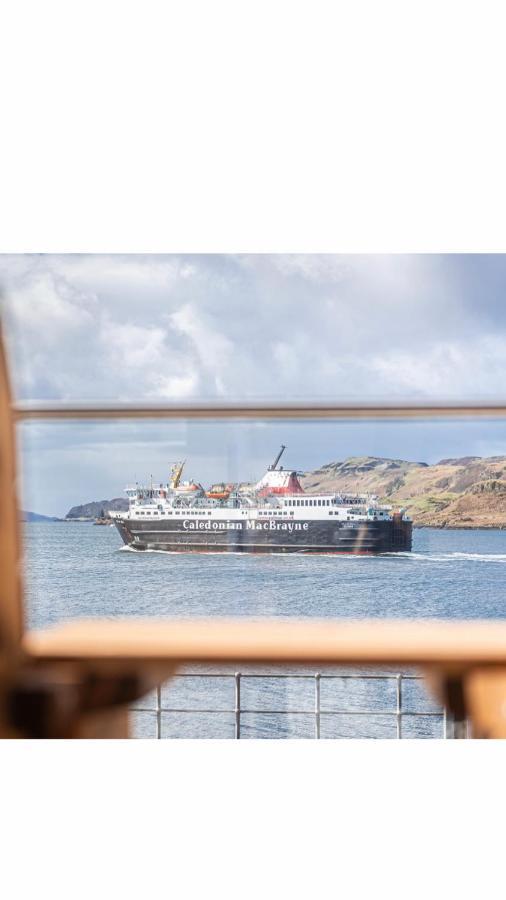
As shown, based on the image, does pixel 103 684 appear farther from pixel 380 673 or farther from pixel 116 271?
pixel 116 271

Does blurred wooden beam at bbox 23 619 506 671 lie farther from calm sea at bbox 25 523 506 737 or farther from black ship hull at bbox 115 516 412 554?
black ship hull at bbox 115 516 412 554

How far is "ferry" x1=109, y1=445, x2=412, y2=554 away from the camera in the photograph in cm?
353

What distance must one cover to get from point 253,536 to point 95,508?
0.83 m

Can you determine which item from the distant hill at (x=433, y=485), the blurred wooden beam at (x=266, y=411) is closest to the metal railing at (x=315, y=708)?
Answer: the blurred wooden beam at (x=266, y=411)

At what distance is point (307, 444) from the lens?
3.95m

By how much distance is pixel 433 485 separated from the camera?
439 centimetres

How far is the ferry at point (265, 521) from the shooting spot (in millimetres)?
3533

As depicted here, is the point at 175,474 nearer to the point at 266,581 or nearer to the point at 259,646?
the point at 266,581

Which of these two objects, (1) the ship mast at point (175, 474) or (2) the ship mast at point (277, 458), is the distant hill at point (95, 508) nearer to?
(1) the ship mast at point (175, 474)
